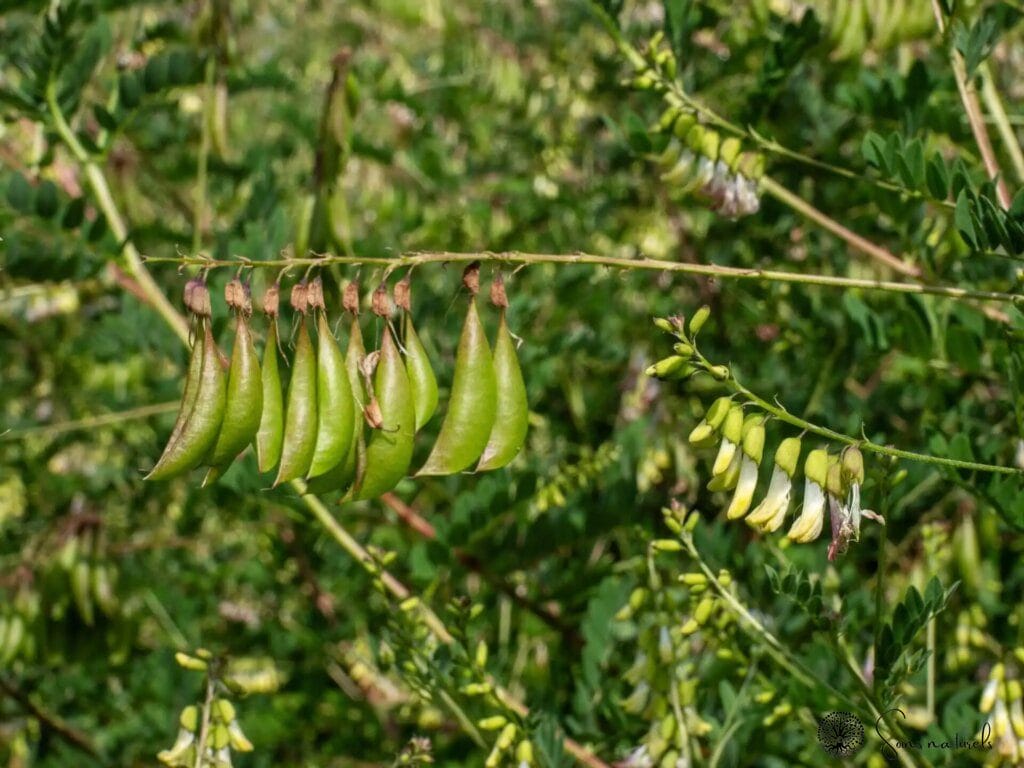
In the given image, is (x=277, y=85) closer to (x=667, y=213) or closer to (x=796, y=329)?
(x=667, y=213)

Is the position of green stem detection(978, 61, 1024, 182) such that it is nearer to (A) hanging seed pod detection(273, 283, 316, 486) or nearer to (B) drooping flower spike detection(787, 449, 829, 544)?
(B) drooping flower spike detection(787, 449, 829, 544)

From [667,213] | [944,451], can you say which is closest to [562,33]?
[667,213]

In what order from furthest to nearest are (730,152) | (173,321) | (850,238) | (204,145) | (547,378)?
(204,145) → (547,378) → (173,321) → (850,238) → (730,152)

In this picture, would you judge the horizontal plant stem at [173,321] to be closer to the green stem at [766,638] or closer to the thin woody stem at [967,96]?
the green stem at [766,638]

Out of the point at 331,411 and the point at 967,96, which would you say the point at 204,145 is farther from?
the point at 967,96

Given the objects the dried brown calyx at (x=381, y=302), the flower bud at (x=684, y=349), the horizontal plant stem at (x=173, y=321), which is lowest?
the horizontal plant stem at (x=173, y=321)

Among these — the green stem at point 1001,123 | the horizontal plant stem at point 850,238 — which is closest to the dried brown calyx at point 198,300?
the horizontal plant stem at point 850,238

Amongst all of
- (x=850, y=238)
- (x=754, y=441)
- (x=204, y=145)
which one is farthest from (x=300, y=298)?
(x=204, y=145)
